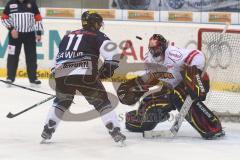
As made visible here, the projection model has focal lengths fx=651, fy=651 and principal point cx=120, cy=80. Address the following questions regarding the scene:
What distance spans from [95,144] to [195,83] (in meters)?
0.93

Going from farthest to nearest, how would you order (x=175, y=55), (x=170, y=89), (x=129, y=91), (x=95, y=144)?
(x=129, y=91)
(x=170, y=89)
(x=175, y=55)
(x=95, y=144)

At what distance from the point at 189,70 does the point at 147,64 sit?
0.42 m

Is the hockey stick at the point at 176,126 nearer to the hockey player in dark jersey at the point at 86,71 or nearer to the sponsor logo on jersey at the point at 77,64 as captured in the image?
the hockey player in dark jersey at the point at 86,71

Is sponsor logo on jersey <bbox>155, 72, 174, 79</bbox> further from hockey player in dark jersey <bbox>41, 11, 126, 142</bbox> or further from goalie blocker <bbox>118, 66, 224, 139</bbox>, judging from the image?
hockey player in dark jersey <bbox>41, 11, 126, 142</bbox>

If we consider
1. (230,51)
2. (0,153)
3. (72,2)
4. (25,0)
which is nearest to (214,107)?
(230,51)

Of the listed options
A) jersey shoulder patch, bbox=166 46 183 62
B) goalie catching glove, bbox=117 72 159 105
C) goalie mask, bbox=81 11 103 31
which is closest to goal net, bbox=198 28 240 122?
goalie catching glove, bbox=117 72 159 105

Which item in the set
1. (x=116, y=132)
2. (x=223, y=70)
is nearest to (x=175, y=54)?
(x=116, y=132)

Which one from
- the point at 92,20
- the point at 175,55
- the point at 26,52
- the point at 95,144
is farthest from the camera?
the point at 26,52

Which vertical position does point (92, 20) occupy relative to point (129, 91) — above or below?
above

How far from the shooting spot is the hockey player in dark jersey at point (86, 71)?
16.3ft

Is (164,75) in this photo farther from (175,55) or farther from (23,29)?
(23,29)

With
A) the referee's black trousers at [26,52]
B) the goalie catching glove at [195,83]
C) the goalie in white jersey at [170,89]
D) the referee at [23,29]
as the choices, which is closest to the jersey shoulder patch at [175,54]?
the goalie in white jersey at [170,89]

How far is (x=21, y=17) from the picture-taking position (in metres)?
8.20

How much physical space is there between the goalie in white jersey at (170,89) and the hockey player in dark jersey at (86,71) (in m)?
0.50
